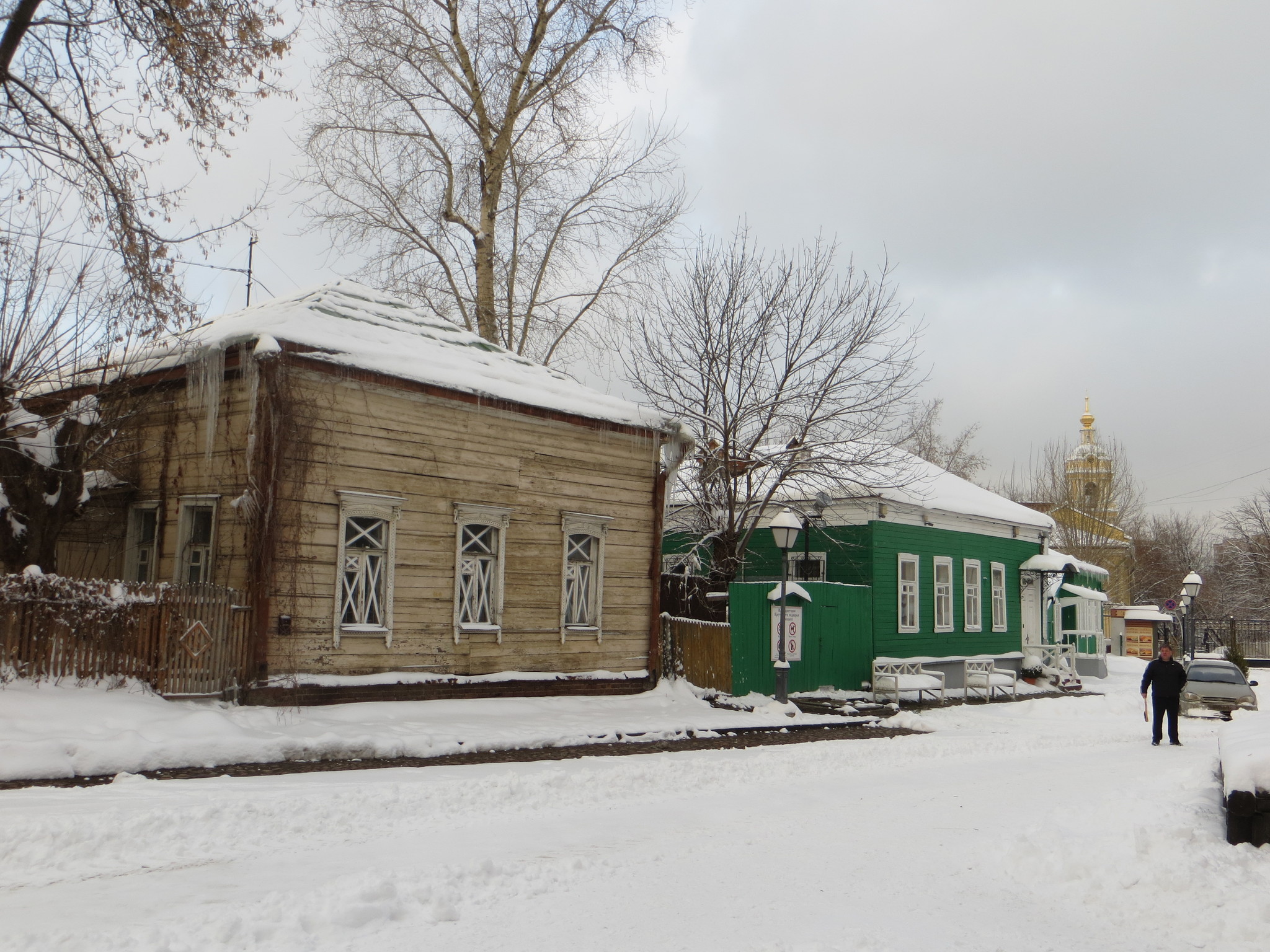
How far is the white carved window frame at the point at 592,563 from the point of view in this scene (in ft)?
51.8

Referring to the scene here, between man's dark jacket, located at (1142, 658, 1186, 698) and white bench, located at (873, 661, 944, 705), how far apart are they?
545cm

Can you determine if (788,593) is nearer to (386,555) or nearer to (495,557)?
(495,557)

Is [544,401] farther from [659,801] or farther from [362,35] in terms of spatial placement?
[362,35]

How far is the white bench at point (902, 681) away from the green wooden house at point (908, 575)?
78 centimetres

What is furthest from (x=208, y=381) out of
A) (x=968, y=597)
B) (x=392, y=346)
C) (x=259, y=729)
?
(x=968, y=597)

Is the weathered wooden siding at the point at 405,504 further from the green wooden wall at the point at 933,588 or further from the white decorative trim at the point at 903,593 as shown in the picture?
the white decorative trim at the point at 903,593

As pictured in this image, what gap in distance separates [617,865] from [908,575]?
18.6m

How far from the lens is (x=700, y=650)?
18.3 m

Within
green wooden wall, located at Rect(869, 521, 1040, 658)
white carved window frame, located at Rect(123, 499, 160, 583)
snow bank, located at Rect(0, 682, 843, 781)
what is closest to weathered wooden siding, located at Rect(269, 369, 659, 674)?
snow bank, located at Rect(0, 682, 843, 781)

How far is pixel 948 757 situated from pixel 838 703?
6.29m

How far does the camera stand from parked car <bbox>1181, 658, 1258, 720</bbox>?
20444 millimetres

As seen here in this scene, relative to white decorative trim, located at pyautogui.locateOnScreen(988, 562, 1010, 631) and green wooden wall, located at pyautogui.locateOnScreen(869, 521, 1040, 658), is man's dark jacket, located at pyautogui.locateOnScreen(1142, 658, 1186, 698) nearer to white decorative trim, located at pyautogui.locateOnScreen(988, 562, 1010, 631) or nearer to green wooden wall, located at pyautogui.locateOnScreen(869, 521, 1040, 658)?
green wooden wall, located at pyautogui.locateOnScreen(869, 521, 1040, 658)

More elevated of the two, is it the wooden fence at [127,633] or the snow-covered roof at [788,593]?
the snow-covered roof at [788,593]

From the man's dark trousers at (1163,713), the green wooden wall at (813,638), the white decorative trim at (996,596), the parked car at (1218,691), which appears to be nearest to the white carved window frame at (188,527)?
the green wooden wall at (813,638)
